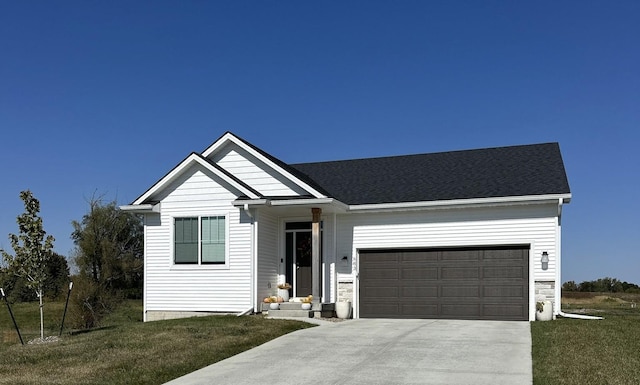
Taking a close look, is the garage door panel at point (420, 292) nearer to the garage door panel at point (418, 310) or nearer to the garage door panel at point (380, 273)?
the garage door panel at point (418, 310)

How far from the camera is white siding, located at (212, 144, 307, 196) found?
18391 millimetres

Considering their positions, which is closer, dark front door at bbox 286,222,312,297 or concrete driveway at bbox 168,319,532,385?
concrete driveway at bbox 168,319,532,385

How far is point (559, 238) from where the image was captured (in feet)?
54.0

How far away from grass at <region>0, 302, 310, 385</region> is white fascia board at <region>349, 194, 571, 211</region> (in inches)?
180

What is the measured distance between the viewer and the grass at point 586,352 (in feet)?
29.8

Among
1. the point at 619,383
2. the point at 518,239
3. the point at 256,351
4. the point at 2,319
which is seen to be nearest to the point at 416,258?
the point at 518,239

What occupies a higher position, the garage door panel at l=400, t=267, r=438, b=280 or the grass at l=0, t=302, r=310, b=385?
the garage door panel at l=400, t=267, r=438, b=280

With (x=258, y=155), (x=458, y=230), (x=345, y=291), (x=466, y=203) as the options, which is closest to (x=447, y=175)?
(x=466, y=203)

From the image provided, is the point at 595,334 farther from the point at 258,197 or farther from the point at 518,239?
the point at 258,197

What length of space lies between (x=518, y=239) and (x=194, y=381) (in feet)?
34.9

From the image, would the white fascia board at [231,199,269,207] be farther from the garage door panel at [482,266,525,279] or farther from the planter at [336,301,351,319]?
the garage door panel at [482,266,525,279]

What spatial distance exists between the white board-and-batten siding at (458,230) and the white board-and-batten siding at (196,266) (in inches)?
128

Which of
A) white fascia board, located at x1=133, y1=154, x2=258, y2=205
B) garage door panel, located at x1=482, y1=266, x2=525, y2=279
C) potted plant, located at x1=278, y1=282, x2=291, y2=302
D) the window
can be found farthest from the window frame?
garage door panel, located at x1=482, y1=266, x2=525, y2=279

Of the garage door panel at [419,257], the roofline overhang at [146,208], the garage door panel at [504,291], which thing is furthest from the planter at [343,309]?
the roofline overhang at [146,208]
